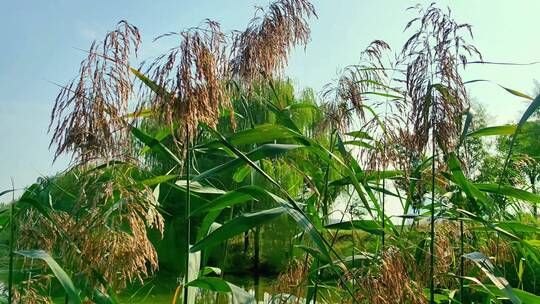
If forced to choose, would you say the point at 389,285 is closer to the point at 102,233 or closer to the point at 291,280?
the point at 291,280

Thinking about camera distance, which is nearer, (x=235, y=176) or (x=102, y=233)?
(x=102, y=233)

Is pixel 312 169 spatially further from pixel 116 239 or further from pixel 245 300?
pixel 116 239

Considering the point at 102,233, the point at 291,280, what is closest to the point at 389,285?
the point at 291,280

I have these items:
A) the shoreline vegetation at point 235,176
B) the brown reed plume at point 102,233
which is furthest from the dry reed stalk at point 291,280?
the brown reed plume at point 102,233

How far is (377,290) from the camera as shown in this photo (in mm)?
1144

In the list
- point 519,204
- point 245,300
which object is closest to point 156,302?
point 519,204

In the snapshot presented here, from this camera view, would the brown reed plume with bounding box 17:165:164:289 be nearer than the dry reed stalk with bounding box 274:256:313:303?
Yes

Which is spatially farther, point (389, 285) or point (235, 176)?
point (235, 176)

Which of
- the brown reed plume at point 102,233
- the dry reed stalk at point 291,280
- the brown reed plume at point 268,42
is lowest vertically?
the dry reed stalk at point 291,280

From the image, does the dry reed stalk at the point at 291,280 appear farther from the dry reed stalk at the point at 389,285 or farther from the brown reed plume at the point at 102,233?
the brown reed plume at the point at 102,233

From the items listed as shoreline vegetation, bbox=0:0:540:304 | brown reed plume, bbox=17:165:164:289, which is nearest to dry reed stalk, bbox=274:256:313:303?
shoreline vegetation, bbox=0:0:540:304

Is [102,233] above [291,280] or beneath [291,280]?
above

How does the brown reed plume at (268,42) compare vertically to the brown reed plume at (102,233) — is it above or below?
above

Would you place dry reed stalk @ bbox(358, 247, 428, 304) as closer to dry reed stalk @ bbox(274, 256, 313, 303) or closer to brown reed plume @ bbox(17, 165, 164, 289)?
dry reed stalk @ bbox(274, 256, 313, 303)
